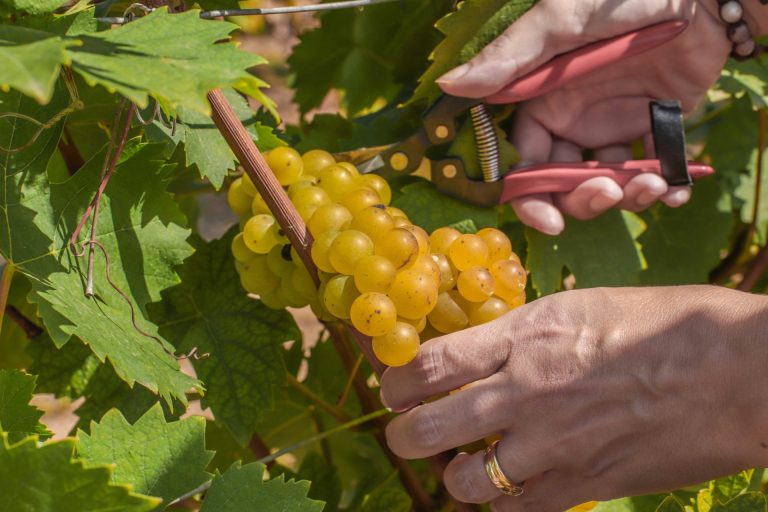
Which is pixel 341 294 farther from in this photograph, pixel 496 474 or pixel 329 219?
pixel 496 474

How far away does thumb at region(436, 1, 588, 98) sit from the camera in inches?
39.6

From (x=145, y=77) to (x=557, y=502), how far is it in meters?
0.56

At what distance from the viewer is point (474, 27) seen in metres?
1.04

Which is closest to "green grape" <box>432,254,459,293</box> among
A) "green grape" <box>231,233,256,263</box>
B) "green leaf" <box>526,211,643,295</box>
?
"green grape" <box>231,233,256,263</box>

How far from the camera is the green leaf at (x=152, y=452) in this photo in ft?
2.59

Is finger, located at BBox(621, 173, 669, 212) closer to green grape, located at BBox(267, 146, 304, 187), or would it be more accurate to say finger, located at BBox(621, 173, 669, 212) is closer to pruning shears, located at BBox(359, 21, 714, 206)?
pruning shears, located at BBox(359, 21, 714, 206)

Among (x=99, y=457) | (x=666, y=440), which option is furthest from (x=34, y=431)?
(x=666, y=440)

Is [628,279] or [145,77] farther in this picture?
[628,279]

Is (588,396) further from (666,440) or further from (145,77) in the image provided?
(145,77)

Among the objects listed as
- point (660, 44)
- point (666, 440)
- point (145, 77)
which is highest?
point (145, 77)

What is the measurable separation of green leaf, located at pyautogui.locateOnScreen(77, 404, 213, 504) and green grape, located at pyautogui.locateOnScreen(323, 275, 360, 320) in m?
0.16

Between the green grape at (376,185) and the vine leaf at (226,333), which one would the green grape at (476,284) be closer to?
the green grape at (376,185)

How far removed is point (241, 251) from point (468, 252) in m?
0.25

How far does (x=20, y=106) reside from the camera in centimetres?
83
